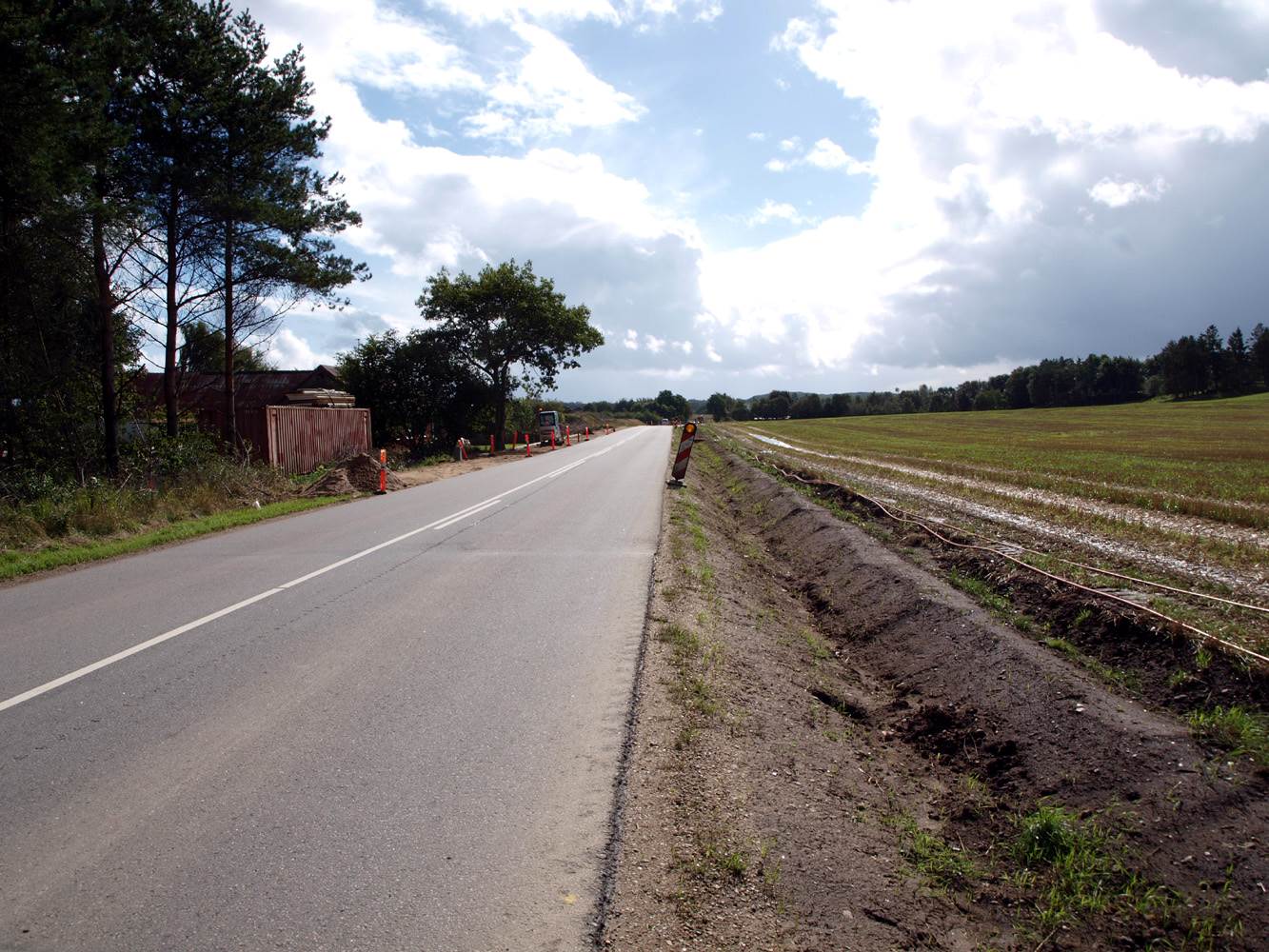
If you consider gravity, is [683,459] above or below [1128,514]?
above

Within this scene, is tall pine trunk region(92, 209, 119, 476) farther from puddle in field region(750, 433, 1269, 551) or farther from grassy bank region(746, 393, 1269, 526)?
grassy bank region(746, 393, 1269, 526)

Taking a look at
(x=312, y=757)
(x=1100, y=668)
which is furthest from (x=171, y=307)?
(x=1100, y=668)

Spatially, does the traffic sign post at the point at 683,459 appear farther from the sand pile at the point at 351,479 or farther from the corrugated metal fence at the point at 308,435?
the corrugated metal fence at the point at 308,435

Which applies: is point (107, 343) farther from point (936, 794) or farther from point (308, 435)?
point (936, 794)

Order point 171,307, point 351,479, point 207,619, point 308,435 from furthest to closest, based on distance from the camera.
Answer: point 308,435, point 351,479, point 171,307, point 207,619

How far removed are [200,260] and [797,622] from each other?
18.6m

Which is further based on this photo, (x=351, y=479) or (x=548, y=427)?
(x=548, y=427)

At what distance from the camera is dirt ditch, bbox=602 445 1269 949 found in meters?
3.25

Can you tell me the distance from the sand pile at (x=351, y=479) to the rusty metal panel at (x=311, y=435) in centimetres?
239

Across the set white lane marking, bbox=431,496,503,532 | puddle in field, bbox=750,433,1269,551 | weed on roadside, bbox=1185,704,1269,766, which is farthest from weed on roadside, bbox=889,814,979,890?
white lane marking, bbox=431,496,503,532

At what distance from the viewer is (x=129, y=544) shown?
1249 centimetres

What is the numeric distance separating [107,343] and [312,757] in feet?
56.2

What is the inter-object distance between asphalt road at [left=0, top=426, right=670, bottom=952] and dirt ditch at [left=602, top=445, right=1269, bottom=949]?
0.39 metres

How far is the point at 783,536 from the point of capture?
572 inches
